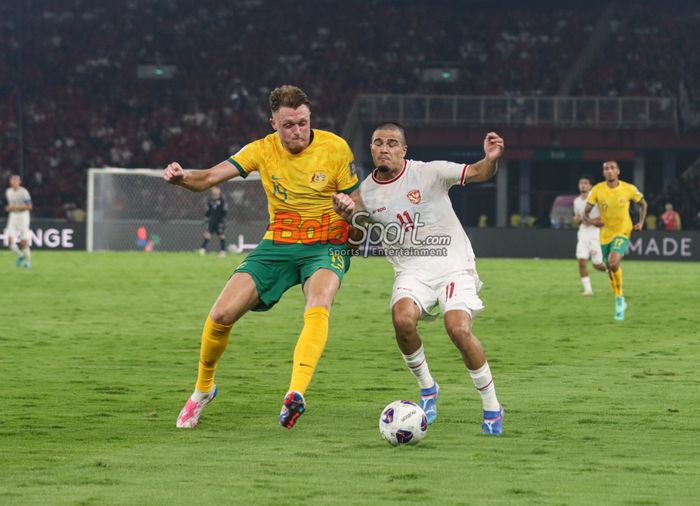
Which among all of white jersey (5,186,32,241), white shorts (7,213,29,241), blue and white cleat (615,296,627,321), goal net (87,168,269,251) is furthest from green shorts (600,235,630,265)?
goal net (87,168,269,251)

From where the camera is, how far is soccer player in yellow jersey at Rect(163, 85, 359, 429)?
8258 mm

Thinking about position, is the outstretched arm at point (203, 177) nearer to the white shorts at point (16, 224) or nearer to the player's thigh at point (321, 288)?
the player's thigh at point (321, 288)

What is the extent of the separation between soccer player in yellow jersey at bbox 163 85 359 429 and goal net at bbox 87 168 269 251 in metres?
31.4

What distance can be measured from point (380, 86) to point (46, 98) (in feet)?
39.4

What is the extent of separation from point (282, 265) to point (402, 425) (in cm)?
156

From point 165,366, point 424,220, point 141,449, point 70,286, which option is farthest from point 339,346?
point 70,286

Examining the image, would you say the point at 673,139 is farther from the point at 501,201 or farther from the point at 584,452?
the point at 584,452

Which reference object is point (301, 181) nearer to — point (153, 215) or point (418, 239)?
point (418, 239)

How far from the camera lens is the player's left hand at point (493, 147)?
309 inches

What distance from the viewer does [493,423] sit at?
7.87 meters

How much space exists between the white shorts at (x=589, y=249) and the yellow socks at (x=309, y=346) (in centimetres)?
1550

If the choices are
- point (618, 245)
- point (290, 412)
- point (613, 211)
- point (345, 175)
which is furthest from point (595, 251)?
point (290, 412)

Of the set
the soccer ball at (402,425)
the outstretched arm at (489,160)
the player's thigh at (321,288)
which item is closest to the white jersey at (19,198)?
the player's thigh at (321,288)

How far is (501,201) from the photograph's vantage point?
4931cm
